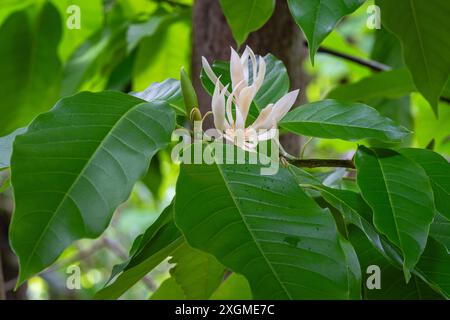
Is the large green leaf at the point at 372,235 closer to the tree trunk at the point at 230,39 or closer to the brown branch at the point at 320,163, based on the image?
the brown branch at the point at 320,163

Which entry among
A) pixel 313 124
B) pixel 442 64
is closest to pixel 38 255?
pixel 313 124

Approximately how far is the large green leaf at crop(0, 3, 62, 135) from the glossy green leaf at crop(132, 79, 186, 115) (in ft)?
2.35

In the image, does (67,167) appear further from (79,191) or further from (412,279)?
(412,279)

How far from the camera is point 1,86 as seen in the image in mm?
1353

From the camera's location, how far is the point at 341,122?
0.62 metres

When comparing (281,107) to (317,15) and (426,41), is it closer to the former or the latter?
(317,15)

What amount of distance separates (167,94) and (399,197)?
0.77 ft

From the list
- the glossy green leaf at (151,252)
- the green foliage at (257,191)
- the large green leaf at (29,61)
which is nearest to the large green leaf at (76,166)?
the green foliage at (257,191)

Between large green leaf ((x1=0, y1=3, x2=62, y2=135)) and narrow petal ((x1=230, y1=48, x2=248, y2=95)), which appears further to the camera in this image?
large green leaf ((x1=0, y1=3, x2=62, y2=135))

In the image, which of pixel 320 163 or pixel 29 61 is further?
pixel 29 61

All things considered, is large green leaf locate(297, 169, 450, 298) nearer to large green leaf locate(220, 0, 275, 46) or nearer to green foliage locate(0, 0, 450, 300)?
green foliage locate(0, 0, 450, 300)

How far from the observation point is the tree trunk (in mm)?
1064

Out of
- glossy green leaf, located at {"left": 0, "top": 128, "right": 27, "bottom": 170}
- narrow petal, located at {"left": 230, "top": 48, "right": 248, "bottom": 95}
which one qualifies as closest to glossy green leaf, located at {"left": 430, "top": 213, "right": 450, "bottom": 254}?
narrow petal, located at {"left": 230, "top": 48, "right": 248, "bottom": 95}

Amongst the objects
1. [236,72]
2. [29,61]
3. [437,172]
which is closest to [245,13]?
[236,72]
